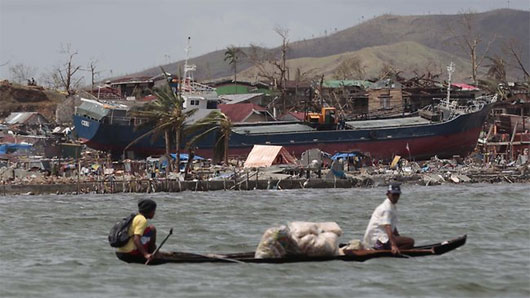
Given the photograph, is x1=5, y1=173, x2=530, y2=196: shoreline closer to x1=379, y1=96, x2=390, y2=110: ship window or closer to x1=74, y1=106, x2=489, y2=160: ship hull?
x1=74, y1=106, x2=489, y2=160: ship hull

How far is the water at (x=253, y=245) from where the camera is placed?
20.0 m

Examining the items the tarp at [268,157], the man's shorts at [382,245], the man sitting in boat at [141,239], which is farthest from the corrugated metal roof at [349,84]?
the man sitting in boat at [141,239]

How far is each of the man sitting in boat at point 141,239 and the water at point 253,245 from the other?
0.39m

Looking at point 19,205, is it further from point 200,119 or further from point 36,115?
point 36,115

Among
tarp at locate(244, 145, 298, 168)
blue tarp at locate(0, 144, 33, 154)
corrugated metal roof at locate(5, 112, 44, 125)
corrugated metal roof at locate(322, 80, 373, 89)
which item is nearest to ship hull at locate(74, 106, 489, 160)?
blue tarp at locate(0, 144, 33, 154)

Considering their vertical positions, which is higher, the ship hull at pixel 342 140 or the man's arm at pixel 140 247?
the ship hull at pixel 342 140

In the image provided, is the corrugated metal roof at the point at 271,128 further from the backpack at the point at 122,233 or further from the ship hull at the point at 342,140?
the backpack at the point at 122,233

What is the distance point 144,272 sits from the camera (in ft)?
68.8

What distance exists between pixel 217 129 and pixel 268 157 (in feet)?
17.1

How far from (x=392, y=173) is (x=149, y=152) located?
2026 centimetres

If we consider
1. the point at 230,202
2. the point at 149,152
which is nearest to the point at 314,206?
the point at 230,202

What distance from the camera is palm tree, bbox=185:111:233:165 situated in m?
Result: 65.4

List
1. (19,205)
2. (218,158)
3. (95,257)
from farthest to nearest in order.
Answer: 1. (218,158)
2. (19,205)
3. (95,257)

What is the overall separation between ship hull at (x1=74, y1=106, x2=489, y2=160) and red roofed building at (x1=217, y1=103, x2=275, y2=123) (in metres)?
11.3
